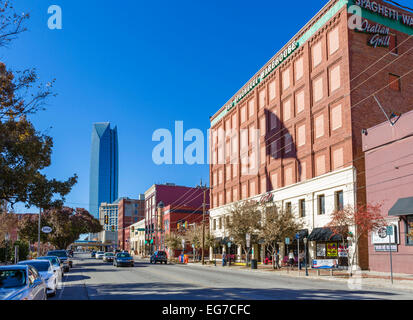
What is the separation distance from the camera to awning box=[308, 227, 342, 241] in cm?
3638

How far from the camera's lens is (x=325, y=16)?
41.6 meters

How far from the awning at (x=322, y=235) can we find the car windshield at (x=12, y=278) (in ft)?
96.3

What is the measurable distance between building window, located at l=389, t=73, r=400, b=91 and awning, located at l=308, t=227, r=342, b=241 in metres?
14.5

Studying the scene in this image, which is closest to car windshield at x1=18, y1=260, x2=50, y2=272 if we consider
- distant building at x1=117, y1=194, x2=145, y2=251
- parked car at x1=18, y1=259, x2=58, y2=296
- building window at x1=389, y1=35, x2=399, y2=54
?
parked car at x1=18, y1=259, x2=58, y2=296

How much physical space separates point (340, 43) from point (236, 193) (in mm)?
28320

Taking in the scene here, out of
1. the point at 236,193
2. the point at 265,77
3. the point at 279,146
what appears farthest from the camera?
the point at 236,193

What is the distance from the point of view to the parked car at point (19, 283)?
941 centimetres

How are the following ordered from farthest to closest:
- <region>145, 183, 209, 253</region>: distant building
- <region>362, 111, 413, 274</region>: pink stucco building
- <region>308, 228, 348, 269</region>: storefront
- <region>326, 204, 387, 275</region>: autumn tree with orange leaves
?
1. <region>145, 183, 209, 253</region>: distant building
2. <region>308, 228, 348, 269</region>: storefront
3. <region>362, 111, 413, 274</region>: pink stucco building
4. <region>326, 204, 387, 275</region>: autumn tree with orange leaves

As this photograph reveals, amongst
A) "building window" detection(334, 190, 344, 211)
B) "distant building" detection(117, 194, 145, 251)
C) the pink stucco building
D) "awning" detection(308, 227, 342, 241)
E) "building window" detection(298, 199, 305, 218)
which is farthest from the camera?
"distant building" detection(117, 194, 145, 251)

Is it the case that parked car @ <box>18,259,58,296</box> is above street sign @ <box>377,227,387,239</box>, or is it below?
below

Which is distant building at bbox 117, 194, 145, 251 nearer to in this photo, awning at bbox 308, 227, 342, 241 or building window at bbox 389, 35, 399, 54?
awning at bbox 308, 227, 342, 241

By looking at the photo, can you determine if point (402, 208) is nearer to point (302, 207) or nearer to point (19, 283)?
point (302, 207)

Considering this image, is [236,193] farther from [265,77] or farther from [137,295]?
[137,295]
